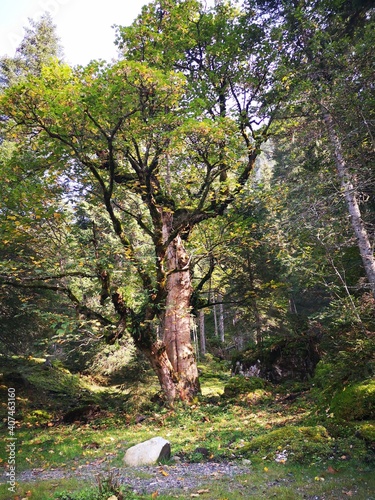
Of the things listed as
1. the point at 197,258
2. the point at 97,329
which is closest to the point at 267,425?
the point at 97,329

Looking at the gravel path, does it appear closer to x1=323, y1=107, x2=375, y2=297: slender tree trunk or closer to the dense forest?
the dense forest

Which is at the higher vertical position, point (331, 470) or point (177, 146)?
point (177, 146)

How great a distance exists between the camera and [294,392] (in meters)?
11.4

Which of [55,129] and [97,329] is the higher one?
[55,129]

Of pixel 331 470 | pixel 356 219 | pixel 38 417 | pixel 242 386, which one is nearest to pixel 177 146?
pixel 356 219

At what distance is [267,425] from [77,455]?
4.32 m

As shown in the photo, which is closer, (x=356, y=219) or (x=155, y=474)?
(x=155, y=474)

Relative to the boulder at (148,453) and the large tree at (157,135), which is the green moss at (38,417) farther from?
the boulder at (148,453)

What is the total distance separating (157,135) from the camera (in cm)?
875

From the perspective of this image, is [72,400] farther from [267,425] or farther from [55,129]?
[55,129]

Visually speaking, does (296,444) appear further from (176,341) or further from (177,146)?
(177,146)

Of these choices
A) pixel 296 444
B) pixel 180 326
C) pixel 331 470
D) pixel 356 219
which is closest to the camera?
pixel 331 470

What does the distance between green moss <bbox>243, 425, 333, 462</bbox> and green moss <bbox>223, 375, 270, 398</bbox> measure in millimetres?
5553

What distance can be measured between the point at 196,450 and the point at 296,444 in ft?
6.55
